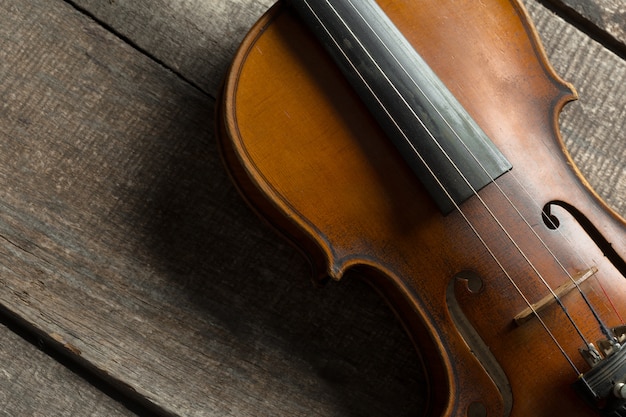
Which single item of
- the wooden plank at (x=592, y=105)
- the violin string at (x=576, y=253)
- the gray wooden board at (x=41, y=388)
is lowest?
the gray wooden board at (x=41, y=388)

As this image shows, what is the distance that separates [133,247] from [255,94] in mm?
389

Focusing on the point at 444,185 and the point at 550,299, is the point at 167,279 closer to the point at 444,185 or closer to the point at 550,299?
the point at 444,185

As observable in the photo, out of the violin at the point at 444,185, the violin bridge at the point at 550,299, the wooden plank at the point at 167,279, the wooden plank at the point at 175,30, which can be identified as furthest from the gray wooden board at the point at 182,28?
the violin bridge at the point at 550,299

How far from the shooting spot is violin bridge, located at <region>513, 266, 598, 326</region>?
1.02 metres

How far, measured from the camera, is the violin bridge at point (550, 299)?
40.0 inches

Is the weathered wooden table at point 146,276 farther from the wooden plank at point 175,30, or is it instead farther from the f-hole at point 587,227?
the f-hole at point 587,227

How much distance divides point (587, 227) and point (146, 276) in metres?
0.75

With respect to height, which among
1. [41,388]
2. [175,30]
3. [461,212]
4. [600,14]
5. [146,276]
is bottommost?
[41,388]

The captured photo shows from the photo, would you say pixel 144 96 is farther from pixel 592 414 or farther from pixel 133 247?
pixel 592 414

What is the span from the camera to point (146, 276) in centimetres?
127

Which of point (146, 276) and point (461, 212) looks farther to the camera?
point (146, 276)

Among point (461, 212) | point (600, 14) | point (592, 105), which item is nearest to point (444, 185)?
point (461, 212)

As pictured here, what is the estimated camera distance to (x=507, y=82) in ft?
3.65

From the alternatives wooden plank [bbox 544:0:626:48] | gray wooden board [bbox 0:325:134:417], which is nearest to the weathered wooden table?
gray wooden board [bbox 0:325:134:417]
